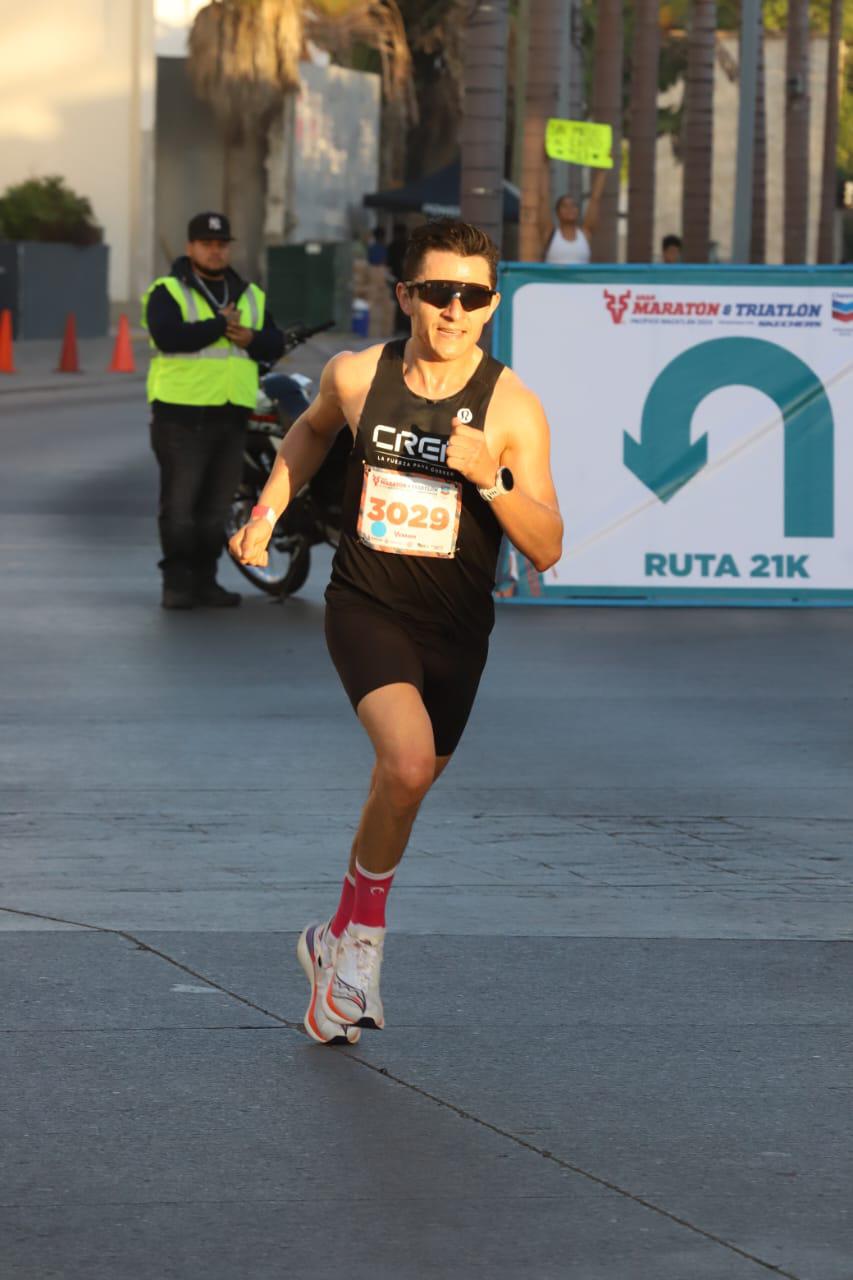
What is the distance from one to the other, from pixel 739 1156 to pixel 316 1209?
86cm

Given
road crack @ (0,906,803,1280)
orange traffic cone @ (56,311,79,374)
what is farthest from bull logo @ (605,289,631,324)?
orange traffic cone @ (56,311,79,374)

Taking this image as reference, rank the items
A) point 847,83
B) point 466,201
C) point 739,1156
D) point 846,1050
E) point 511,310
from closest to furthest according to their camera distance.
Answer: point 739,1156
point 846,1050
point 511,310
point 466,201
point 847,83

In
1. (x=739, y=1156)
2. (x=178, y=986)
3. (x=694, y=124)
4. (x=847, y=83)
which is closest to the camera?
(x=739, y=1156)

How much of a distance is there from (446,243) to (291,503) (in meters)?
8.23

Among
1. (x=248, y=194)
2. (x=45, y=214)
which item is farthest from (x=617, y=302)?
(x=248, y=194)

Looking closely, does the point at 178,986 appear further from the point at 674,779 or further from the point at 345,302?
the point at 345,302

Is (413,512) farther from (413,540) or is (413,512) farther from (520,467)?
(520,467)

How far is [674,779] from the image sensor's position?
9305 millimetres

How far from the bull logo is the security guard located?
68.2 inches

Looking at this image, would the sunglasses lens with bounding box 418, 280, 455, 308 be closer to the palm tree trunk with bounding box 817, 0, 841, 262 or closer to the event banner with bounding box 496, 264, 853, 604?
the event banner with bounding box 496, 264, 853, 604

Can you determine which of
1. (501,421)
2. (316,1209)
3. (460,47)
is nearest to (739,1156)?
(316,1209)

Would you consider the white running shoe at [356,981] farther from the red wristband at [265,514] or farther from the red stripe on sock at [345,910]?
the red wristband at [265,514]

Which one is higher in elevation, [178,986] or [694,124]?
[694,124]

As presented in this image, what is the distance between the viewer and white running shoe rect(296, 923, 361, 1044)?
590cm
